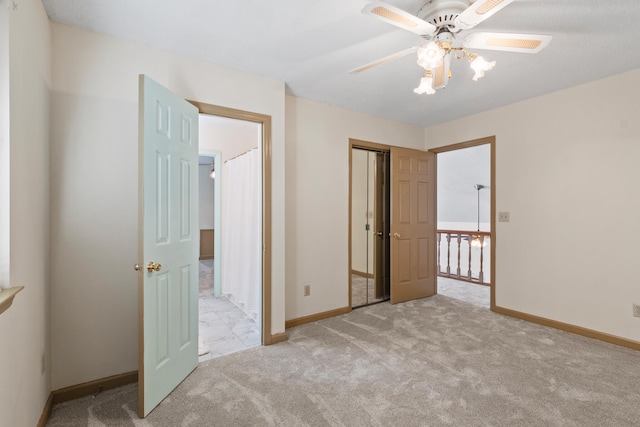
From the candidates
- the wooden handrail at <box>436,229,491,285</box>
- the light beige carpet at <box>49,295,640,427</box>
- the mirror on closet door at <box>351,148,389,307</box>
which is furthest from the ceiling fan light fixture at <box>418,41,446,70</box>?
the wooden handrail at <box>436,229,491,285</box>

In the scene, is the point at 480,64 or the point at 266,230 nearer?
the point at 480,64

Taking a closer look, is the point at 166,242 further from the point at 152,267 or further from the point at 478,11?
the point at 478,11

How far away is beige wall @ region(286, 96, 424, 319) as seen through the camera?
126 inches

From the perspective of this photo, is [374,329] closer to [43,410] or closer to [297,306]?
[297,306]

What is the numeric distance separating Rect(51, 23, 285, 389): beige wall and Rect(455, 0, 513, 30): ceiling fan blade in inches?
79.9

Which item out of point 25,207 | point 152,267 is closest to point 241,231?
point 152,267

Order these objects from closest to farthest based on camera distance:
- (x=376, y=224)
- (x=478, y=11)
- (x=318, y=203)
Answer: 1. (x=478, y=11)
2. (x=318, y=203)
3. (x=376, y=224)

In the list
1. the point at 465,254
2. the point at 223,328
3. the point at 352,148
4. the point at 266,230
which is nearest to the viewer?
the point at 266,230

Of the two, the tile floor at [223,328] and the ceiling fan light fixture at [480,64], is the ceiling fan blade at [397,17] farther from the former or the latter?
the tile floor at [223,328]

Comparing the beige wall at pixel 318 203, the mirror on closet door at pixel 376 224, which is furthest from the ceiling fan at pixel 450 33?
the mirror on closet door at pixel 376 224

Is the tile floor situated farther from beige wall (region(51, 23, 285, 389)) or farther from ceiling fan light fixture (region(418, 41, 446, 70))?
ceiling fan light fixture (region(418, 41, 446, 70))

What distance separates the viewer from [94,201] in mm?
Answer: 2020

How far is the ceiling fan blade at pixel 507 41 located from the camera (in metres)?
1.60

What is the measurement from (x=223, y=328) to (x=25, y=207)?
209 cm
